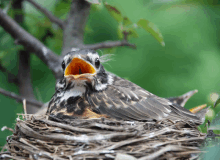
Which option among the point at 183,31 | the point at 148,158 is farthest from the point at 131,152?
the point at 183,31

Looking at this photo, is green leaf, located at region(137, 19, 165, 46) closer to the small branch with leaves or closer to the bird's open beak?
the small branch with leaves

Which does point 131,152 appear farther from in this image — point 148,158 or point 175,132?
point 175,132

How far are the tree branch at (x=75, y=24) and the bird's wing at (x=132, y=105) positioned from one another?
0.60 meters

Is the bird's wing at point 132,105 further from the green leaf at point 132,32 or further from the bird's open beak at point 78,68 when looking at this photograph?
the green leaf at point 132,32

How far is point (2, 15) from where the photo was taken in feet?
5.07

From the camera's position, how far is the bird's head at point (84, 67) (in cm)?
105

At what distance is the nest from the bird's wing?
0.25 feet

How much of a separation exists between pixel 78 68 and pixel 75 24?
62 cm

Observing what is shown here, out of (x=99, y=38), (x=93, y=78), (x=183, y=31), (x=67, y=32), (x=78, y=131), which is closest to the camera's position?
(x=78, y=131)

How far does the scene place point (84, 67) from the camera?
1.15 meters

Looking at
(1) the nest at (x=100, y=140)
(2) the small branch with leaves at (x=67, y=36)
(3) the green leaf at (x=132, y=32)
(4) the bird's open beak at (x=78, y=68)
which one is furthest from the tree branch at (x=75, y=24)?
(1) the nest at (x=100, y=140)

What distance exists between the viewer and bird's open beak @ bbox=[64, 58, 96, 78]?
1.08 metres

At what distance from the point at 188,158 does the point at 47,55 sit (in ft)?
3.70

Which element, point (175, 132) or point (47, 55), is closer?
point (175, 132)
